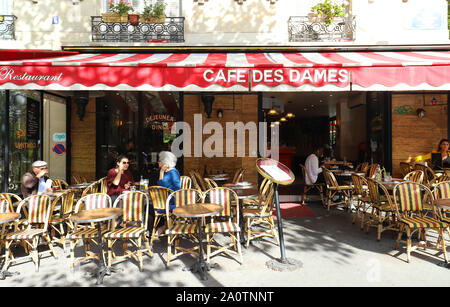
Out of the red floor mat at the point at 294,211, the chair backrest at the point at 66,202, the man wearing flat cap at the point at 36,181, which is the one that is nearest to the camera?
the chair backrest at the point at 66,202

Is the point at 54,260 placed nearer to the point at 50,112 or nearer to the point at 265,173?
the point at 265,173

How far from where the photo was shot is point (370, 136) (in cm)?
995

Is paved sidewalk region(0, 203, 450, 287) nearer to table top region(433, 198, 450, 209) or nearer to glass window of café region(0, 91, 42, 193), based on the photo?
table top region(433, 198, 450, 209)

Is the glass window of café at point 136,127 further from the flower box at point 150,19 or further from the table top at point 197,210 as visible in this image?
the table top at point 197,210

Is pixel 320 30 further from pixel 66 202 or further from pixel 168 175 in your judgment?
pixel 66 202

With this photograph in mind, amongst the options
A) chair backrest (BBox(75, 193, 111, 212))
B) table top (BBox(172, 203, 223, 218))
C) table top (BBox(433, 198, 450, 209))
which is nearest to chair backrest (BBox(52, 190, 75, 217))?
chair backrest (BBox(75, 193, 111, 212))

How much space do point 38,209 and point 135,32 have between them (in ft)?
18.1

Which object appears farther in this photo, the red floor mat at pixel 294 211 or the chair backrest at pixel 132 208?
the red floor mat at pixel 294 211

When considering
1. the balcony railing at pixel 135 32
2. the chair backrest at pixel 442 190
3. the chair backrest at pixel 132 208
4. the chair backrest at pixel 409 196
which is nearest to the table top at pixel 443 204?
the chair backrest at pixel 409 196

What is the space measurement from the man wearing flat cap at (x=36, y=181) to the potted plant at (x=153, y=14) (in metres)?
5.02

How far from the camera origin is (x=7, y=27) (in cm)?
804

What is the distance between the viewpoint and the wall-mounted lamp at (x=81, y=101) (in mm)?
7742

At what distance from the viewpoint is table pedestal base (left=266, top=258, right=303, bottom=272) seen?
3.68m

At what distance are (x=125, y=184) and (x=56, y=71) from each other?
215cm
